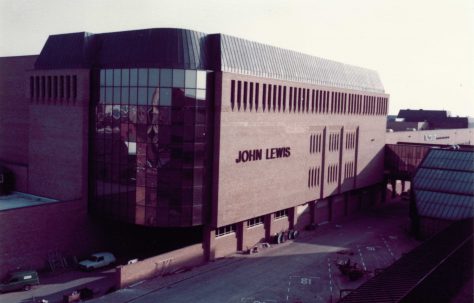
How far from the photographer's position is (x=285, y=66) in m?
49.4

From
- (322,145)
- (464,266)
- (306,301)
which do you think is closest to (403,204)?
(322,145)

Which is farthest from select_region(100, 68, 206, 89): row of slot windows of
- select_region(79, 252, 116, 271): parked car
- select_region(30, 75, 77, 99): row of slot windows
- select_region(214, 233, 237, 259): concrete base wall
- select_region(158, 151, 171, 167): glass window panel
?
select_region(79, 252, 116, 271): parked car

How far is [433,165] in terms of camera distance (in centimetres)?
5738

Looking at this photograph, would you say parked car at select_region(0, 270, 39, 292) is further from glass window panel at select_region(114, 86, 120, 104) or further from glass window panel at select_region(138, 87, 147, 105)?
glass window panel at select_region(138, 87, 147, 105)

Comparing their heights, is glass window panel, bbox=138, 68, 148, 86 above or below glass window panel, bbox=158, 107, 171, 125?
above

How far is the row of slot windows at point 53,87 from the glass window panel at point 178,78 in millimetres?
11551

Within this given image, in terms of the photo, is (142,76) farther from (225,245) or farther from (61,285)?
(61,285)

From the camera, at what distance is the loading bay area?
111 ft

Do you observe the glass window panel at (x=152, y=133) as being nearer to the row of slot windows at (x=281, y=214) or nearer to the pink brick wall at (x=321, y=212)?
the row of slot windows at (x=281, y=214)

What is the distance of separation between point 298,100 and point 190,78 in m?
15.8

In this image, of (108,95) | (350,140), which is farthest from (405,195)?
(108,95)

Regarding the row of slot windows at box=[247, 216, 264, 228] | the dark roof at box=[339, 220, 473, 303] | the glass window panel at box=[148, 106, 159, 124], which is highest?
the glass window panel at box=[148, 106, 159, 124]

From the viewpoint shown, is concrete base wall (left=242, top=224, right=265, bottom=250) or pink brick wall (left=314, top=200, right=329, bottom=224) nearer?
concrete base wall (left=242, top=224, right=265, bottom=250)

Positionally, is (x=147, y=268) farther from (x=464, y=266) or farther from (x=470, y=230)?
(x=470, y=230)
